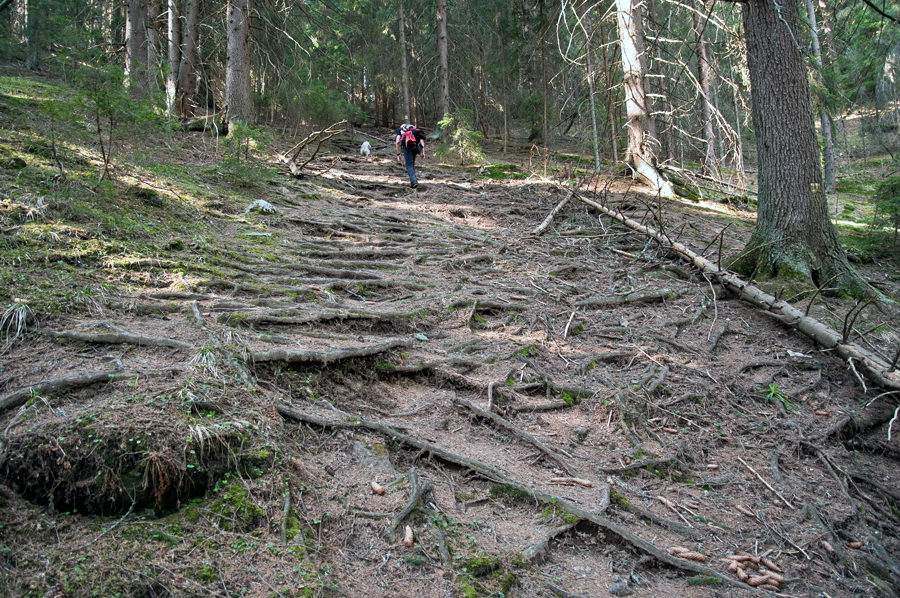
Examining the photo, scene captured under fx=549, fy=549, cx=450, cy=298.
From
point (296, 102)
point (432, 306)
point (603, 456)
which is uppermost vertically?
point (296, 102)

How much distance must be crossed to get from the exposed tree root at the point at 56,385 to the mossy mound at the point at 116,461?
0.38m

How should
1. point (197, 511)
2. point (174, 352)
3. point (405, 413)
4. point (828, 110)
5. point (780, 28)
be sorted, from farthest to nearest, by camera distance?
1. point (828, 110)
2. point (780, 28)
3. point (405, 413)
4. point (174, 352)
5. point (197, 511)

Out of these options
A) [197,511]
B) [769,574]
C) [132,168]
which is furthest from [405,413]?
[132,168]

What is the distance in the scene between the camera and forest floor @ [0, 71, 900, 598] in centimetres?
270

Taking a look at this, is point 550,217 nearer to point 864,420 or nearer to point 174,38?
point 864,420

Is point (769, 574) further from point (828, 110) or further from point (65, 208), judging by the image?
point (828, 110)

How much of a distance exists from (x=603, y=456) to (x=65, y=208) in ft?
20.0

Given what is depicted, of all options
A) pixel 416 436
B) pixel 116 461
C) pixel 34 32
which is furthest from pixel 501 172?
pixel 34 32

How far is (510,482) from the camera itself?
12.9ft

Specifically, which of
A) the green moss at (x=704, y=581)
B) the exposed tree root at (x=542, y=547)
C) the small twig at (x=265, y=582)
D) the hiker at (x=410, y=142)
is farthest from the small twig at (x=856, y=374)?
the hiker at (x=410, y=142)

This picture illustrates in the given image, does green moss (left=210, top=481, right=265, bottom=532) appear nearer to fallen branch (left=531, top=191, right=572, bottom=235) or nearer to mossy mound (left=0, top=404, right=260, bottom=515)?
mossy mound (left=0, top=404, right=260, bottom=515)

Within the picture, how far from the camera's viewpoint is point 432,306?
685 centimetres

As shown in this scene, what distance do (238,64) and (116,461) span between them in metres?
12.3

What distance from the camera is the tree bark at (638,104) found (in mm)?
13344
